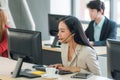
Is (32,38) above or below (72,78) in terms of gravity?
above

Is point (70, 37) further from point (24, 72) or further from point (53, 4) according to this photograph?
point (53, 4)

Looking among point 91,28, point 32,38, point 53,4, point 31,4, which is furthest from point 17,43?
point 53,4

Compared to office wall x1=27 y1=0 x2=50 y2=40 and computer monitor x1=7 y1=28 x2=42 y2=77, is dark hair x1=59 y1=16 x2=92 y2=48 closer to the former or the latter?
computer monitor x1=7 y1=28 x2=42 y2=77

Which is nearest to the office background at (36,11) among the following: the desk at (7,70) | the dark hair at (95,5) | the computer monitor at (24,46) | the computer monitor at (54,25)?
the computer monitor at (54,25)

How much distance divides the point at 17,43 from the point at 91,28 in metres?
1.99

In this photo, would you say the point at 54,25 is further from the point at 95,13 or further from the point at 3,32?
the point at 3,32

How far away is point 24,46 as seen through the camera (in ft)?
8.57

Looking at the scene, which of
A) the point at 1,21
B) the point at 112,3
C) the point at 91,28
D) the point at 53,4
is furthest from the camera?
the point at 53,4

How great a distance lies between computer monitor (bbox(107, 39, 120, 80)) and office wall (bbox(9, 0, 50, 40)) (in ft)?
12.2

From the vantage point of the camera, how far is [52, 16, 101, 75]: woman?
2752mm

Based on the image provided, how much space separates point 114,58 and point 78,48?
709 mm

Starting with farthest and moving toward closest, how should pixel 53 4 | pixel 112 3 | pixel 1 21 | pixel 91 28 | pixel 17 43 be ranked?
pixel 53 4, pixel 112 3, pixel 91 28, pixel 1 21, pixel 17 43

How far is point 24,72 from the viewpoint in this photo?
9.00ft

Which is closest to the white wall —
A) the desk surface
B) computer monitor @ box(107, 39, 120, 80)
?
the desk surface
